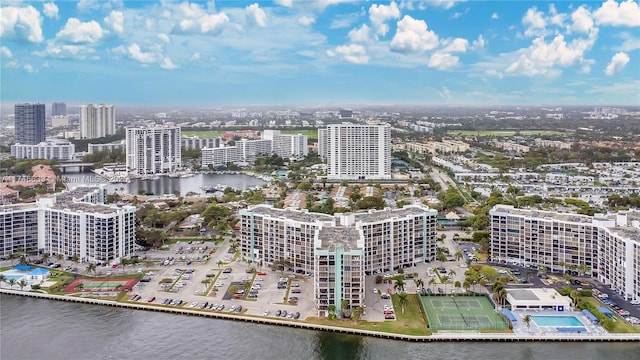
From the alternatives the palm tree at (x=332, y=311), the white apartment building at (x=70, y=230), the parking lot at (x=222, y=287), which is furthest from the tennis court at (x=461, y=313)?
the white apartment building at (x=70, y=230)

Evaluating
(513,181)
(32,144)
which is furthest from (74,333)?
(32,144)

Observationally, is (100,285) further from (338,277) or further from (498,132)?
(498,132)

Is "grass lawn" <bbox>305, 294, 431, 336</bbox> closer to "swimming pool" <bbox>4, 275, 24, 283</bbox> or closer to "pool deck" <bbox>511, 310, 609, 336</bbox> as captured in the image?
"pool deck" <bbox>511, 310, 609, 336</bbox>

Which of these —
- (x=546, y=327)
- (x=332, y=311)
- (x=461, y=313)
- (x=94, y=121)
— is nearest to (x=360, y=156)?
(x=461, y=313)

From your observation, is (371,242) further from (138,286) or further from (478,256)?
(138,286)

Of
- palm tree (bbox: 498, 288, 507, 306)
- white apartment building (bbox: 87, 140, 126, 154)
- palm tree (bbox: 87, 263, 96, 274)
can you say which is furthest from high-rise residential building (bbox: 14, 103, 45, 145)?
palm tree (bbox: 498, 288, 507, 306)

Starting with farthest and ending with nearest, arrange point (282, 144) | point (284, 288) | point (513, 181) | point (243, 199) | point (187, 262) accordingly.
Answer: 1. point (282, 144)
2. point (513, 181)
3. point (243, 199)
4. point (187, 262)
5. point (284, 288)

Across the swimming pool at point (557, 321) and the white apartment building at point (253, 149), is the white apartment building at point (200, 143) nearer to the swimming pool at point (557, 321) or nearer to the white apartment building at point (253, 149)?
the white apartment building at point (253, 149)
